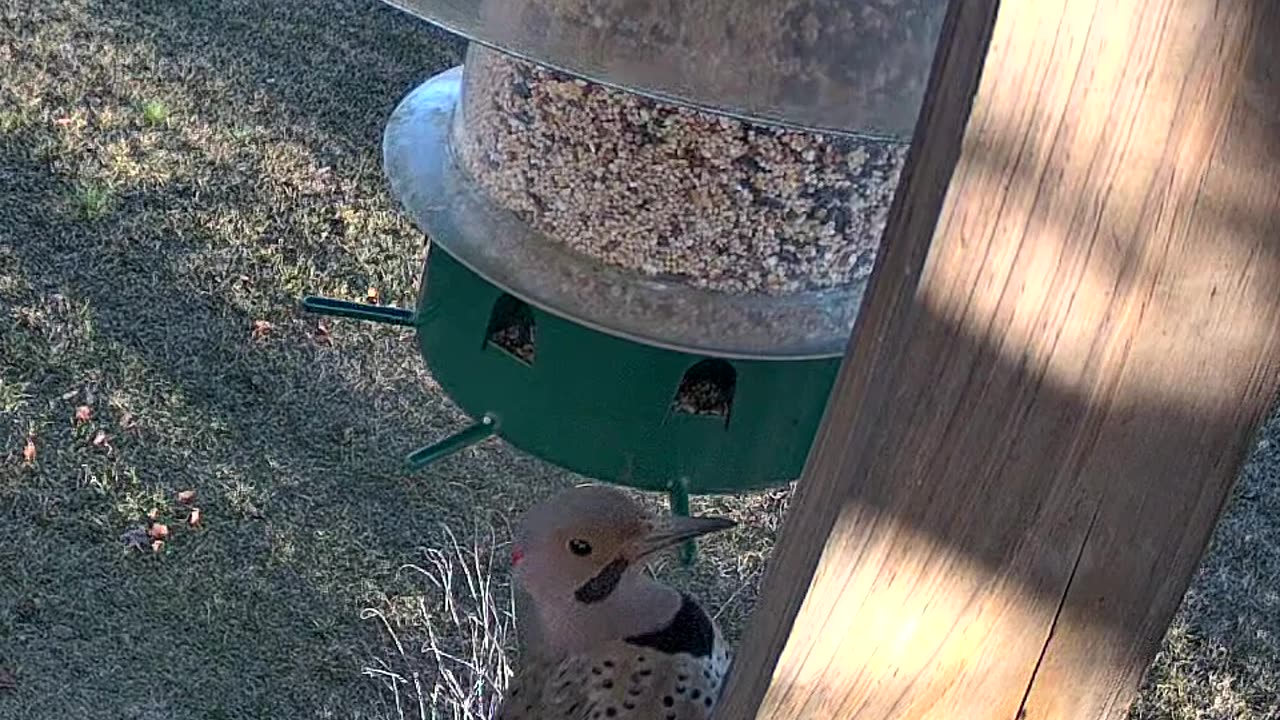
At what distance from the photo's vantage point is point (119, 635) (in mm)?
3615

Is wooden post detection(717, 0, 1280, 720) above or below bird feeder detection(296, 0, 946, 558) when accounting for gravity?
above

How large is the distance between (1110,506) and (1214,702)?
3.06m

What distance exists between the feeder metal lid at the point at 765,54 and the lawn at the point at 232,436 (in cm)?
243

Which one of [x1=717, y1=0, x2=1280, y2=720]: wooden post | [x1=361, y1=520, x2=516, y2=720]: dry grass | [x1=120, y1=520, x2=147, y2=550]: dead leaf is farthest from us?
[x1=120, y1=520, x2=147, y2=550]: dead leaf

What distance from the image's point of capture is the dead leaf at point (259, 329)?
4.27m

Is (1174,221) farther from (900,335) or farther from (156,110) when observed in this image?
(156,110)

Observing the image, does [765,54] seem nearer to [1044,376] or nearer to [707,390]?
[1044,376]

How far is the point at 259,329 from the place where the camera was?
428 centimetres

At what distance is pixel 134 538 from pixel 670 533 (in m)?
2.42

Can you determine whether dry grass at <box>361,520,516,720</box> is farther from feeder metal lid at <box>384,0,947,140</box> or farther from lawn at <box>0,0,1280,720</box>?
feeder metal lid at <box>384,0,947,140</box>

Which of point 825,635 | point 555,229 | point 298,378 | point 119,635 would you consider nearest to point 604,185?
point 555,229

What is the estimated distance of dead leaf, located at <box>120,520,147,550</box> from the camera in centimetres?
378

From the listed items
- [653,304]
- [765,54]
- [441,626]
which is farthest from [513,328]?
[441,626]

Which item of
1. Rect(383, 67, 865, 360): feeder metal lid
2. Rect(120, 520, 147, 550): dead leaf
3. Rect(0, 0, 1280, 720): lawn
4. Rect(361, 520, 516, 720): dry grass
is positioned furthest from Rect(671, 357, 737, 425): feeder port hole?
Rect(120, 520, 147, 550): dead leaf
